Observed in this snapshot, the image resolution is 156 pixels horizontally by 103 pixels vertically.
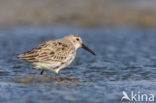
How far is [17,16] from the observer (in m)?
16.2

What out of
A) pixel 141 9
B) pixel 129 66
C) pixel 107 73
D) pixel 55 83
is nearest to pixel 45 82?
pixel 55 83

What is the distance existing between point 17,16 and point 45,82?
791 centimetres

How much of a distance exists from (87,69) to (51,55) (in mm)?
1614

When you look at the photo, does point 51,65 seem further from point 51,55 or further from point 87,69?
point 87,69

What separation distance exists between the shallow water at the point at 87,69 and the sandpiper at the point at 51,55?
297mm

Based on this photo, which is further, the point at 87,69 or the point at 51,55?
the point at 87,69

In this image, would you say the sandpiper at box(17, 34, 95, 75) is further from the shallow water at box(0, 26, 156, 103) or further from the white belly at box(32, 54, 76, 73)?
the shallow water at box(0, 26, 156, 103)

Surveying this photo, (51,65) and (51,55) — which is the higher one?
(51,55)

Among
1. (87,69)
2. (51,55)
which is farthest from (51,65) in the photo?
(87,69)

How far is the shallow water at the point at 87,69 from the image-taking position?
7.75 meters

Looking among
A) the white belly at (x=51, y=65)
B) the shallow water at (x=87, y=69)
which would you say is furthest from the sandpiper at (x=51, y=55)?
the shallow water at (x=87, y=69)

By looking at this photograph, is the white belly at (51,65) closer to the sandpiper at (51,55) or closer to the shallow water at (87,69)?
the sandpiper at (51,55)

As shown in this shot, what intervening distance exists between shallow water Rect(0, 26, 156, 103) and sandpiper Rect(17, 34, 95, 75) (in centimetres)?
30

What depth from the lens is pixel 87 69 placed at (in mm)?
10477
